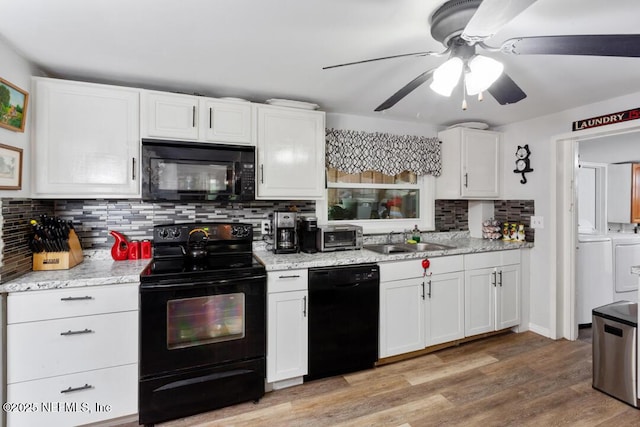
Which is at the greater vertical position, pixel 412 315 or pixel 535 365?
pixel 412 315

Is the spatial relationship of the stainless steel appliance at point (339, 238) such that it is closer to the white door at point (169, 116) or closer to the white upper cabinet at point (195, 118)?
the white upper cabinet at point (195, 118)

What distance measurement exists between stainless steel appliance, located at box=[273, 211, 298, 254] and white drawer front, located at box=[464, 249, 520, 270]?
5.25ft

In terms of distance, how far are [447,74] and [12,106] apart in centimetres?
231

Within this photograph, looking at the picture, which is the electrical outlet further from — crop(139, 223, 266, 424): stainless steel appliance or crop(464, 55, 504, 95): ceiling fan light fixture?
crop(139, 223, 266, 424): stainless steel appliance

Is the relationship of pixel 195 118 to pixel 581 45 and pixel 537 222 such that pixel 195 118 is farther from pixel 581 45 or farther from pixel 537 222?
pixel 537 222

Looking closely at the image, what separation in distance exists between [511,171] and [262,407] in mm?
3304

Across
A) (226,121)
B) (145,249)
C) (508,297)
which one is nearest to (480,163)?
(508,297)

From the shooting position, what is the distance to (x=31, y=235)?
1.90 meters

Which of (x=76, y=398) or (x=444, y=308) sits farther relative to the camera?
(x=444, y=308)

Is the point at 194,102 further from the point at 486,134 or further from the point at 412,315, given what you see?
the point at 486,134

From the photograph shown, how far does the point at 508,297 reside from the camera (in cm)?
298

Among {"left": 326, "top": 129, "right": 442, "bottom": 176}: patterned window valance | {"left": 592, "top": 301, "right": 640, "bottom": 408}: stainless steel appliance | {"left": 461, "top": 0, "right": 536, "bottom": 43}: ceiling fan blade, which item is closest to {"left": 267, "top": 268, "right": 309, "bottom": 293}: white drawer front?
{"left": 326, "top": 129, "right": 442, "bottom": 176}: patterned window valance

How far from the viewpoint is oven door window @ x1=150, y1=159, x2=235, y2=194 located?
7.03ft

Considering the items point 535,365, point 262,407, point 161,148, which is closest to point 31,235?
point 161,148
